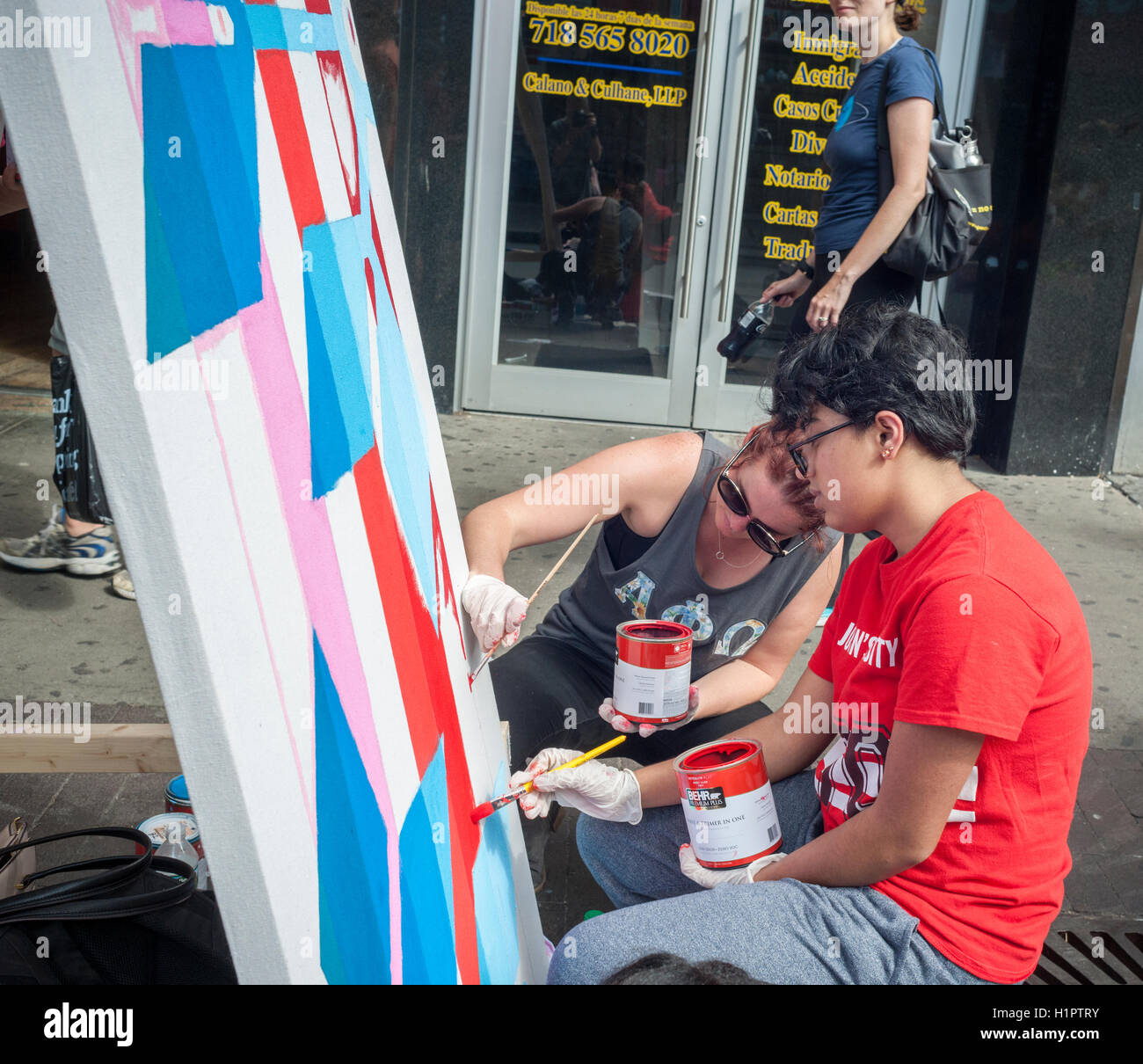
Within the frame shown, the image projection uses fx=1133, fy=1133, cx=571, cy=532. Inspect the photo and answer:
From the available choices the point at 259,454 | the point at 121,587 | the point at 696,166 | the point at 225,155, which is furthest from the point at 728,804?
the point at 696,166

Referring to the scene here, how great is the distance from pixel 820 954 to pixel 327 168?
121 cm

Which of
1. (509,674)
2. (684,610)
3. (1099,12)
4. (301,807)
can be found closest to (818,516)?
(684,610)

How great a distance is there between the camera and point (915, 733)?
59.0 inches

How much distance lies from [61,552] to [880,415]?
3.34 metres

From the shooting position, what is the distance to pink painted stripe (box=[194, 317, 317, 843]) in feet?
2.33

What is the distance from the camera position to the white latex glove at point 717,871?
1.79m

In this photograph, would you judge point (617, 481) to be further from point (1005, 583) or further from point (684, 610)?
point (1005, 583)

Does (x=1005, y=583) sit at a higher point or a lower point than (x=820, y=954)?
higher

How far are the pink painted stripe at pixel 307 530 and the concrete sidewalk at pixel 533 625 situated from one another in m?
1.67

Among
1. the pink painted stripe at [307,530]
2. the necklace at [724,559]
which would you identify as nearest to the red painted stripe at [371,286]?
the pink painted stripe at [307,530]

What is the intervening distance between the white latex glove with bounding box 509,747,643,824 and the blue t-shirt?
2082mm

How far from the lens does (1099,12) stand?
5262 mm

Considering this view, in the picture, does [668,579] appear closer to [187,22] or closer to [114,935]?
[114,935]

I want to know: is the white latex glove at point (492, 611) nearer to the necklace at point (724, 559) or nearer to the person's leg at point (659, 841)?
the person's leg at point (659, 841)
